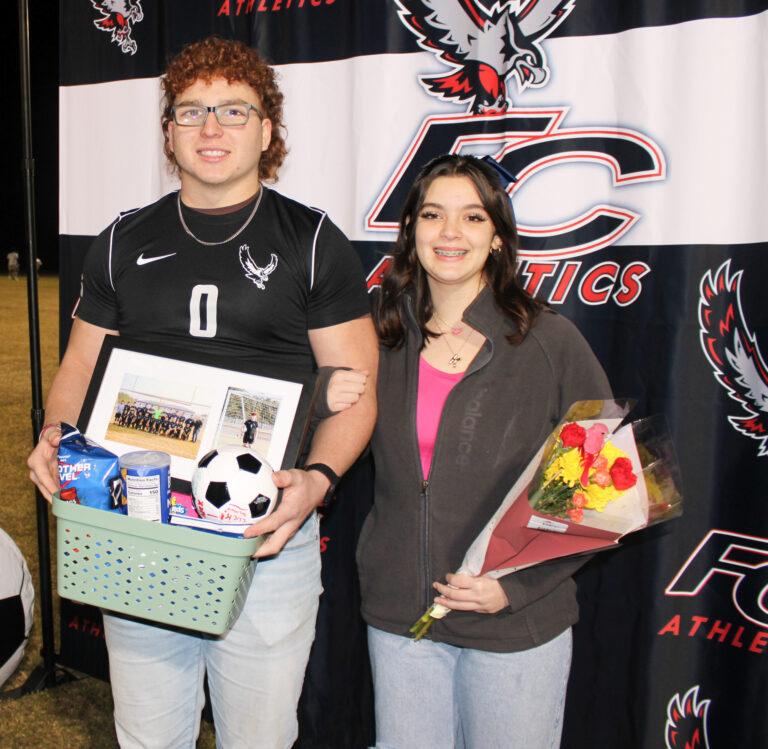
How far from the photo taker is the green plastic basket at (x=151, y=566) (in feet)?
4.46

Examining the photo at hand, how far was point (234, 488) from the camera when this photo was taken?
1.38 metres

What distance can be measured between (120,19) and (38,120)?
26.1 m

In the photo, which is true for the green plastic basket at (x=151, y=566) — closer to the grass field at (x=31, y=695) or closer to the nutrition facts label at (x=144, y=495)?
the nutrition facts label at (x=144, y=495)

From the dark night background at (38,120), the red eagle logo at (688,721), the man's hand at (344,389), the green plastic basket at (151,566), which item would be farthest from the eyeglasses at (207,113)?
the dark night background at (38,120)

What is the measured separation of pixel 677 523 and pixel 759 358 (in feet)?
1.79

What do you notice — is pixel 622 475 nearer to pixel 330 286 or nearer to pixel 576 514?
A: pixel 576 514

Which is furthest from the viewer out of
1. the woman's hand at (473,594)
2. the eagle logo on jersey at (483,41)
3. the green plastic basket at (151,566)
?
the eagle logo on jersey at (483,41)

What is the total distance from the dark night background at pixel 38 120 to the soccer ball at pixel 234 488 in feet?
42.4

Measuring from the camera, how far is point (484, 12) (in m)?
2.18

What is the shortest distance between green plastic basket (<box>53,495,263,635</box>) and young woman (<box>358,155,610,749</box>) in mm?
413

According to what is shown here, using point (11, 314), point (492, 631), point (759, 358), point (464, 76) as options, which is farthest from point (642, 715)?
point (11, 314)

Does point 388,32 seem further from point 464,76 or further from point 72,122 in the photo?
point 72,122

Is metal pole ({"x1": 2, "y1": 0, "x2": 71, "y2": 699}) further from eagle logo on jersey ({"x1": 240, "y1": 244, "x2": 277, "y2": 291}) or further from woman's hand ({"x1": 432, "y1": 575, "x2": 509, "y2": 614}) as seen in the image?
woman's hand ({"x1": 432, "y1": 575, "x2": 509, "y2": 614})

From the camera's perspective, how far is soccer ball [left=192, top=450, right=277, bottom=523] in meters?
1.38
